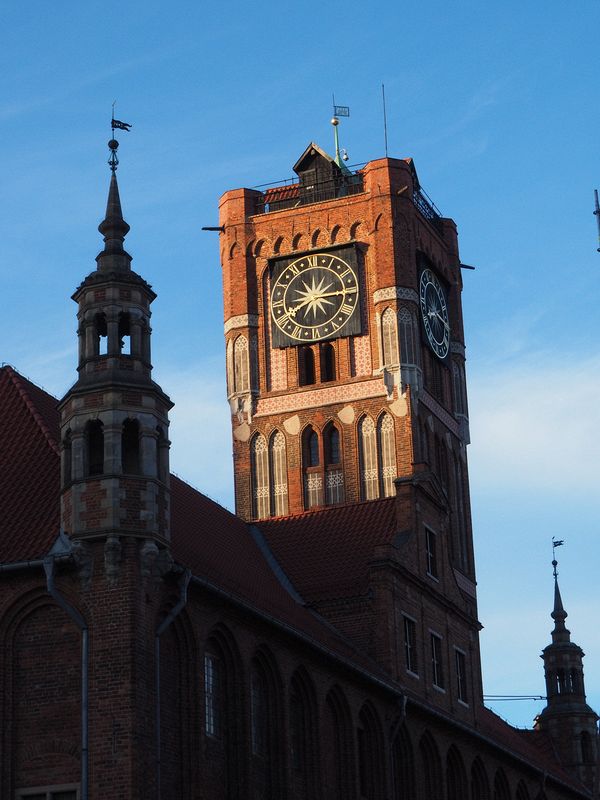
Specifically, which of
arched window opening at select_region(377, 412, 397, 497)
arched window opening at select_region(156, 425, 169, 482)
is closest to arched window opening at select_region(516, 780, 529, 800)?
arched window opening at select_region(377, 412, 397, 497)

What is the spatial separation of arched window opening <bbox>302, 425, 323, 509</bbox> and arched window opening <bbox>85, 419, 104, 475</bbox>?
37480 mm

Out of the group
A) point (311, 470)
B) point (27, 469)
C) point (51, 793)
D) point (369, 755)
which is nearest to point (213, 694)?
point (51, 793)

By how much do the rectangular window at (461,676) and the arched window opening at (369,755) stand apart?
9183 millimetres

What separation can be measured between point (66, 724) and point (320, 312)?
145 ft

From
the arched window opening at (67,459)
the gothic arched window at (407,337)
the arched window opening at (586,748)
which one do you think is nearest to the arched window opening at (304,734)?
the arched window opening at (67,459)

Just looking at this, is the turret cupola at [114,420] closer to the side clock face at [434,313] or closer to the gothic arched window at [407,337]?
the gothic arched window at [407,337]

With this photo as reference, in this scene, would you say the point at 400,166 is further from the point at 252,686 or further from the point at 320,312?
the point at 252,686

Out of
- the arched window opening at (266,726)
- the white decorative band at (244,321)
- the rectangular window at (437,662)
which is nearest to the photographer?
the arched window opening at (266,726)

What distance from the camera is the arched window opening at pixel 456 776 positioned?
58281 millimetres

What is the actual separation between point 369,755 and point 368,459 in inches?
1063

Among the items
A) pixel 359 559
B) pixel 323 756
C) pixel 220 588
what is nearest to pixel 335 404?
pixel 359 559

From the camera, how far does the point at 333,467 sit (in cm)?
7856

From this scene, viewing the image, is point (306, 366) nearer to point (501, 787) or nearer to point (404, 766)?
point (501, 787)

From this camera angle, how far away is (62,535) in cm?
3941
